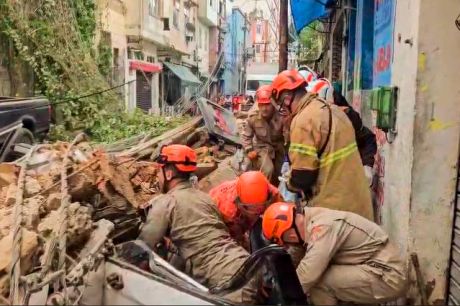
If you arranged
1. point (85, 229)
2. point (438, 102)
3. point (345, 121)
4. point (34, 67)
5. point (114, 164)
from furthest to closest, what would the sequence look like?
1. point (34, 67)
2. point (114, 164)
3. point (345, 121)
4. point (85, 229)
5. point (438, 102)

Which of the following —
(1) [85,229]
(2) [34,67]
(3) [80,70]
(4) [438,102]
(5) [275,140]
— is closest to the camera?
(4) [438,102]

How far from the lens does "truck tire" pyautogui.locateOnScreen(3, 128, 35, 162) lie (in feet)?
23.8

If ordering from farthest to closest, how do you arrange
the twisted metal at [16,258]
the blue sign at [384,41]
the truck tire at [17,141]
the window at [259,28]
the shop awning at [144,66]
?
the window at [259,28], the shop awning at [144,66], the truck tire at [17,141], the blue sign at [384,41], the twisted metal at [16,258]

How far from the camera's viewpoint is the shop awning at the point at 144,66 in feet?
74.0

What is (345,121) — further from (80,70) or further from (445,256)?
(80,70)

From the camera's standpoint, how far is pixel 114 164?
564 cm

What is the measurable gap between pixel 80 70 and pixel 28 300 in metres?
13.5

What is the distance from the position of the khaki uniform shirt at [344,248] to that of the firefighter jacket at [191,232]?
0.57m

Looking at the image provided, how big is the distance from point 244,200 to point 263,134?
2685mm

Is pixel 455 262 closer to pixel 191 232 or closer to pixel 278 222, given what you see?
pixel 278 222

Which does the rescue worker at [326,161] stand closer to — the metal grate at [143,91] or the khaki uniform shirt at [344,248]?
the khaki uniform shirt at [344,248]

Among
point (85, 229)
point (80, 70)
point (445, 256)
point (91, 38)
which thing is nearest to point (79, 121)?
A: point (80, 70)

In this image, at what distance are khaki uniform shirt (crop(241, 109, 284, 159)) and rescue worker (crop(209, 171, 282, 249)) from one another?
2.22m

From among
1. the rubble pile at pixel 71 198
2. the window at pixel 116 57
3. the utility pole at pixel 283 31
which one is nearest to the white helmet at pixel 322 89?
the rubble pile at pixel 71 198
